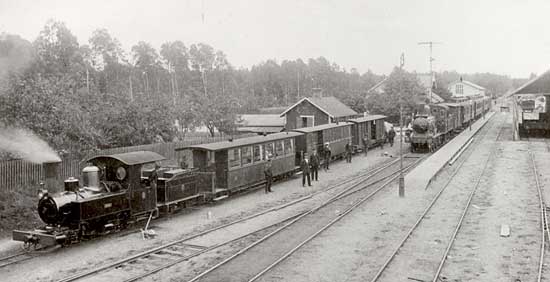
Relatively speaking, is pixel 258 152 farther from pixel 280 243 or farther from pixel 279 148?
pixel 280 243

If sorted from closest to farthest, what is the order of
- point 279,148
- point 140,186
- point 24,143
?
point 140,186, point 24,143, point 279,148

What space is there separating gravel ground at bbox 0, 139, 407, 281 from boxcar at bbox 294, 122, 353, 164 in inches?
148

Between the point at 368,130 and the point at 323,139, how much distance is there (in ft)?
32.4

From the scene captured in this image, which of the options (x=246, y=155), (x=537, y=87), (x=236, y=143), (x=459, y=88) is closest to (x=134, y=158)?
(x=236, y=143)

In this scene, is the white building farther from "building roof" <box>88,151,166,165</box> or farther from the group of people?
"building roof" <box>88,151,166,165</box>

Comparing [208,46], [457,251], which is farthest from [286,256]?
[208,46]

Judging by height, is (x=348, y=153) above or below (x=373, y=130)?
below

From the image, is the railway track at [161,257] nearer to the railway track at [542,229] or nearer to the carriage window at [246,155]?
the carriage window at [246,155]

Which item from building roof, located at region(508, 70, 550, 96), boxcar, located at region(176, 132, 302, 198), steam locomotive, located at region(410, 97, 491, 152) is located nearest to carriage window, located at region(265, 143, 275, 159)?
boxcar, located at region(176, 132, 302, 198)

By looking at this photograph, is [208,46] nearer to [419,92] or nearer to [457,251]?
[419,92]

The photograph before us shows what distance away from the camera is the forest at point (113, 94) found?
1862 cm

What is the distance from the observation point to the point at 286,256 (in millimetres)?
12117

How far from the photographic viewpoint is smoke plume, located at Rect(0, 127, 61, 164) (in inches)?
671

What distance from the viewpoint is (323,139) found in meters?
29.4
